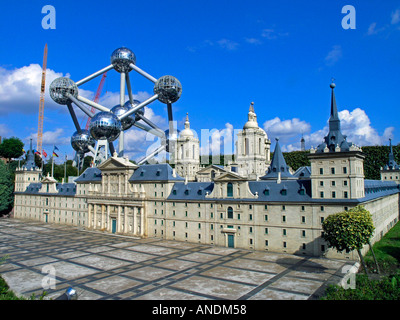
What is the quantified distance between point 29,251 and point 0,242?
500 inches

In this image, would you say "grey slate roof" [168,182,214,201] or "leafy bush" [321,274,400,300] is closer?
"leafy bush" [321,274,400,300]

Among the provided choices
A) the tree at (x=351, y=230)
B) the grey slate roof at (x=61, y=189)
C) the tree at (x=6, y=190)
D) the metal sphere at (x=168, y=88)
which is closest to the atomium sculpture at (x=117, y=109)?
the metal sphere at (x=168, y=88)

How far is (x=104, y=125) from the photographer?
64188 mm

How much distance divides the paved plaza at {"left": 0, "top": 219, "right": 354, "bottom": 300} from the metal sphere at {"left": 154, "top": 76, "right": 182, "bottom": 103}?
31569 millimetres

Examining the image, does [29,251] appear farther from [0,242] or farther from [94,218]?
[94,218]

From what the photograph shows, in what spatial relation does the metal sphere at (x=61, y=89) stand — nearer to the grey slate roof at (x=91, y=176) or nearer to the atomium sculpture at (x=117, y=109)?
the atomium sculpture at (x=117, y=109)

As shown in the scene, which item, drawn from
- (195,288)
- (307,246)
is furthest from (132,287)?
(307,246)

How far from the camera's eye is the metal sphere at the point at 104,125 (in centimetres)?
6406

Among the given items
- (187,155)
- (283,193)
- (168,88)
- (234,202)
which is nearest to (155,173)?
(234,202)

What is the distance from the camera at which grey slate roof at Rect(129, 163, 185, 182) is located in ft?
205

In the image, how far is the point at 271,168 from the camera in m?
68.6

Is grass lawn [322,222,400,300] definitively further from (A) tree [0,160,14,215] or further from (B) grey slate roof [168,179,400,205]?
(A) tree [0,160,14,215]

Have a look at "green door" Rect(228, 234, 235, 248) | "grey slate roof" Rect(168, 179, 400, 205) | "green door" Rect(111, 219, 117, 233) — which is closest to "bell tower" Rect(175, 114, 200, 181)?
"green door" Rect(111, 219, 117, 233)

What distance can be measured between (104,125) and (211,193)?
85.1ft
